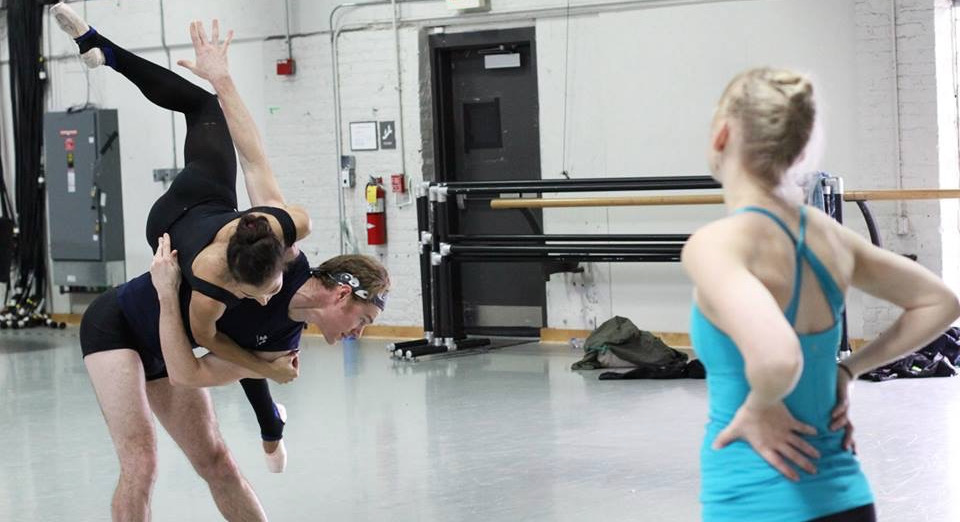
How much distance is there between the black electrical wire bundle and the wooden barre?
5272 millimetres

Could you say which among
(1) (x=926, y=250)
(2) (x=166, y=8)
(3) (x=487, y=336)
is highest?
(2) (x=166, y=8)

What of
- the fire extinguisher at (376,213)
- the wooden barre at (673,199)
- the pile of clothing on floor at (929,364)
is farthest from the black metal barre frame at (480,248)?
the pile of clothing on floor at (929,364)

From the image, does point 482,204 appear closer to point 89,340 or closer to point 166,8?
point 166,8

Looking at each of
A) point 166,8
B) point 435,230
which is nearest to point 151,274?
point 435,230

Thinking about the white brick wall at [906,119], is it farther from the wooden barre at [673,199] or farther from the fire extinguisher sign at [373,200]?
the fire extinguisher sign at [373,200]

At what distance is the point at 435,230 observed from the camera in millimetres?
9844

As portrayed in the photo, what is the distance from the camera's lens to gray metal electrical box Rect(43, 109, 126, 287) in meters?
12.4

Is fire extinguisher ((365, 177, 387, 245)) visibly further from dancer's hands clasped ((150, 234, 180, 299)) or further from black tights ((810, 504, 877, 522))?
black tights ((810, 504, 877, 522))

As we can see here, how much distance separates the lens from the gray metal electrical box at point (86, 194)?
1237 cm

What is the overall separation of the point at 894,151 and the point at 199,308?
6.15m

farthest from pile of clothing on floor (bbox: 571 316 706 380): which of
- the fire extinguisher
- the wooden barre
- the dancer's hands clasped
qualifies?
the dancer's hands clasped

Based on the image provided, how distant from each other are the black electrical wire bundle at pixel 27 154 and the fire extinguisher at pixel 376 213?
382 centimetres

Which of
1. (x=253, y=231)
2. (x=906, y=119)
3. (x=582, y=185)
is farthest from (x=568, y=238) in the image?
(x=253, y=231)

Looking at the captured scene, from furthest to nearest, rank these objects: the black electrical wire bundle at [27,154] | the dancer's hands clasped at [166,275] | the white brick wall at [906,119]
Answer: the black electrical wire bundle at [27,154] → the white brick wall at [906,119] → the dancer's hands clasped at [166,275]
